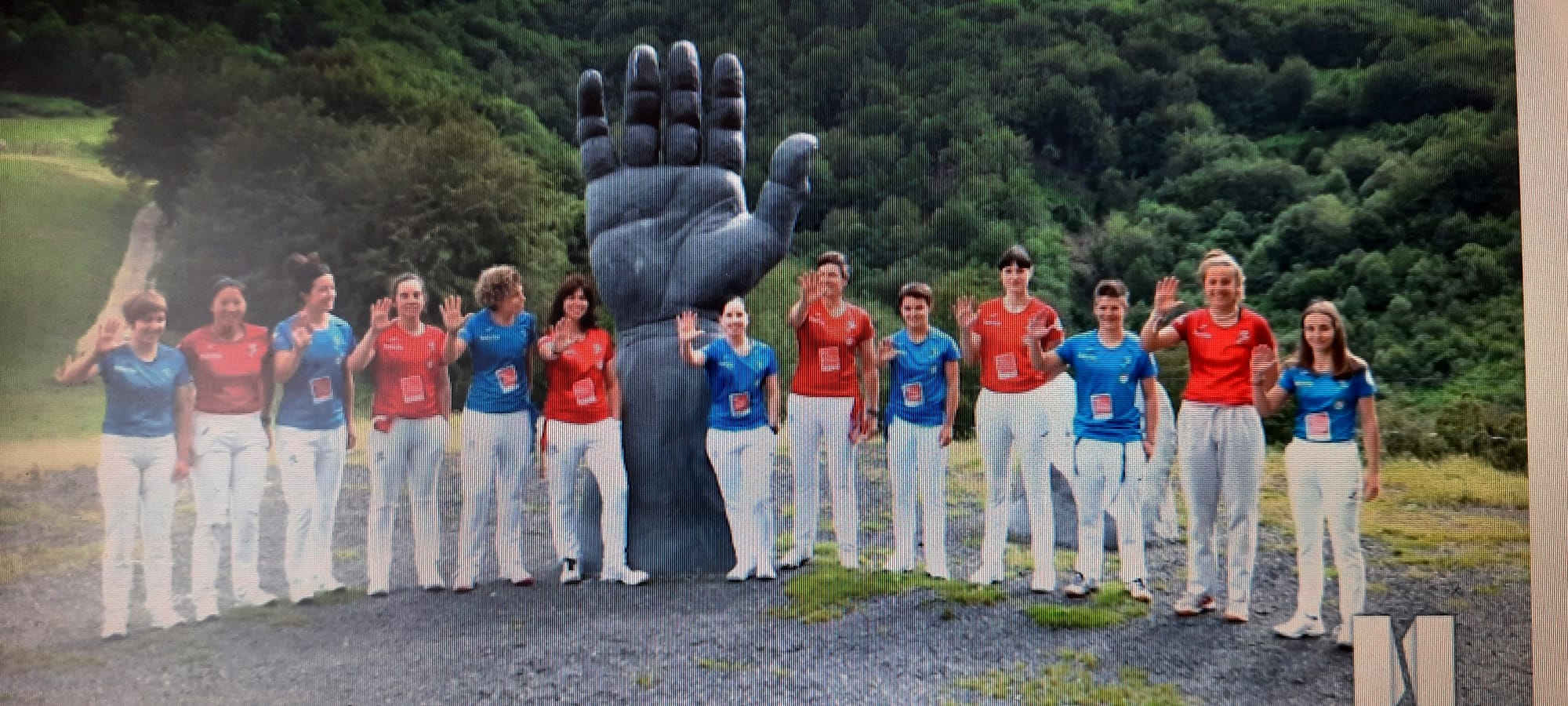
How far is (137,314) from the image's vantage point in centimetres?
454

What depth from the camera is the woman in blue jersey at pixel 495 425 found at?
4.50 metres

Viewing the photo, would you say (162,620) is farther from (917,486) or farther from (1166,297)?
(1166,297)

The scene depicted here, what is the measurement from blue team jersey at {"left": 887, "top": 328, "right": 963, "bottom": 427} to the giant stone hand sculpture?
0.56m

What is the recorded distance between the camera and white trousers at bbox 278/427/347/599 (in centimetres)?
450

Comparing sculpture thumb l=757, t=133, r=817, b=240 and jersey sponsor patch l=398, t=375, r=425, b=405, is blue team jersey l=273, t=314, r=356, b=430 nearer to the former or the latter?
jersey sponsor patch l=398, t=375, r=425, b=405

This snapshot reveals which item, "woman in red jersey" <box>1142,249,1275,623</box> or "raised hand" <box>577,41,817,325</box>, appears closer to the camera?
"woman in red jersey" <box>1142,249,1275,623</box>

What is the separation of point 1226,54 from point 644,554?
2.73m

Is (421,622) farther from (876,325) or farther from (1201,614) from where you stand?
(1201,614)

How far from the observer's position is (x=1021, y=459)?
451cm

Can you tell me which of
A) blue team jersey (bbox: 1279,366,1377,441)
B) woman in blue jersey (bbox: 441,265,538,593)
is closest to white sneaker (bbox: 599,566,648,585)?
woman in blue jersey (bbox: 441,265,538,593)

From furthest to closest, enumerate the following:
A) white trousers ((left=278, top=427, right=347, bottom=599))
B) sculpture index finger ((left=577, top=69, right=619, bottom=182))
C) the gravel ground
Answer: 1. sculpture index finger ((left=577, top=69, right=619, bottom=182))
2. white trousers ((left=278, top=427, right=347, bottom=599))
3. the gravel ground

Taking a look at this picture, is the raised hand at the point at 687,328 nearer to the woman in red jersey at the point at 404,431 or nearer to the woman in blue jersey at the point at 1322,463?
the woman in red jersey at the point at 404,431

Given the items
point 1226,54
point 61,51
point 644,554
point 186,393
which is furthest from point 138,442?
point 1226,54

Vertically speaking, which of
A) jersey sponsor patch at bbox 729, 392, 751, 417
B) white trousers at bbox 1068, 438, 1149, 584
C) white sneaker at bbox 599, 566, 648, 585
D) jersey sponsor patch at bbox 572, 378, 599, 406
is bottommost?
white sneaker at bbox 599, 566, 648, 585
